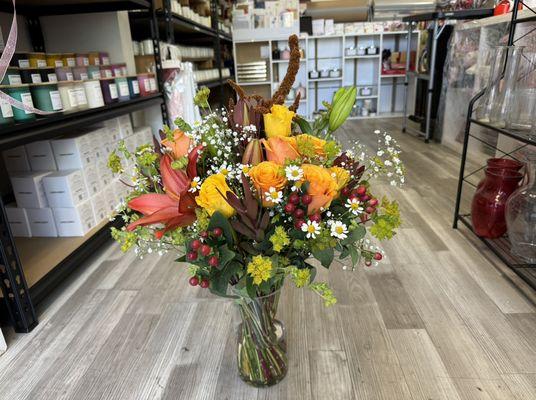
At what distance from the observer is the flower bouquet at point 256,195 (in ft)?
1.98

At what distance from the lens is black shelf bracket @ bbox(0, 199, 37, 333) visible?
1.29 meters

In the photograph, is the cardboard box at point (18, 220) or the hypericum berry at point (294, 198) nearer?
the hypericum berry at point (294, 198)

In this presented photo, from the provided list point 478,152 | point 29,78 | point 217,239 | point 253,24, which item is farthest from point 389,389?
point 253,24

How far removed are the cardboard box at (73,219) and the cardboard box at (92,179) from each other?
0.07m

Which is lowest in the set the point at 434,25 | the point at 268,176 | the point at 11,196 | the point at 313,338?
the point at 313,338

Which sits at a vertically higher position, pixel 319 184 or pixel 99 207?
pixel 319 184

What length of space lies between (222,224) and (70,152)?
4.88 feet

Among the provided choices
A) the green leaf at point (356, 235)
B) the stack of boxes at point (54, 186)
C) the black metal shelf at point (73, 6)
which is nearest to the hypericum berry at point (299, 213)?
the green leaf at point (356, 235)

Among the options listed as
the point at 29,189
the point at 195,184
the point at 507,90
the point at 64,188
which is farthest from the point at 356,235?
the point at 29,189

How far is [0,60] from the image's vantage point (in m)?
1.11

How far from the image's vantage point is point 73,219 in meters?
1.85

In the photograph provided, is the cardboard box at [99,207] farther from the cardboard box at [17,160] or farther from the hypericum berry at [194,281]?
the hypericum berry at [194,281]

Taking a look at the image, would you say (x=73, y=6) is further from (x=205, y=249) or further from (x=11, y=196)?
(x=205, y=249)

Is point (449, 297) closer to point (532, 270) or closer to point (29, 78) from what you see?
point (532, 270)
